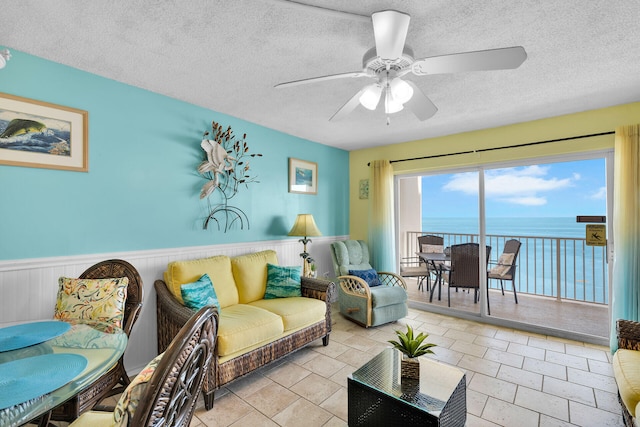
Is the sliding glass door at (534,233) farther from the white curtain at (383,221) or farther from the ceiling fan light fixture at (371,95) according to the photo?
the ceiling fan light fixture at (371,95)

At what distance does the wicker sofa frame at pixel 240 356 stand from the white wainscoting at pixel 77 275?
0.35ft

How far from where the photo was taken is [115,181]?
2.40m

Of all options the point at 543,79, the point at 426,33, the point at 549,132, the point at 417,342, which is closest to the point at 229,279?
the point at 417,342

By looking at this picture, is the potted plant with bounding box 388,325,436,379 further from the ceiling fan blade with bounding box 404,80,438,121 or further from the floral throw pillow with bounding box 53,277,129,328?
the floral throw pillow with bounding box 53,277,129,328

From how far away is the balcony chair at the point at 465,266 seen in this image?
3846mm

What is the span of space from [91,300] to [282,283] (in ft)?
5.33

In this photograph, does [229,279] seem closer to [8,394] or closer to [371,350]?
[371,350]

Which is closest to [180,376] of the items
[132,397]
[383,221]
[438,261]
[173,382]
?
[173,382]

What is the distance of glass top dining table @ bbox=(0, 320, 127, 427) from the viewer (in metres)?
0.92

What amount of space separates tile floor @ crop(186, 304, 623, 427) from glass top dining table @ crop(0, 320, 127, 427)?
918 mm

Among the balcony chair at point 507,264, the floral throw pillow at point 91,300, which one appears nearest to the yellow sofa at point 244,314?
the floral throw pillow at point 91,300

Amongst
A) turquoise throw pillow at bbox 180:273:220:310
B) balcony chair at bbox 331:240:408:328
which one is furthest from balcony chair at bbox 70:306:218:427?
balcony chair at bbox 331:240:408:328

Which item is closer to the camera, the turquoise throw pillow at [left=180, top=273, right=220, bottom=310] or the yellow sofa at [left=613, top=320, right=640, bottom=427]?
the yellow sofa at [left=613, top=320, right=640, bottom=427]

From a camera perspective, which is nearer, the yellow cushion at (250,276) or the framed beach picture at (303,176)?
the yellow cushion at (250,276)
